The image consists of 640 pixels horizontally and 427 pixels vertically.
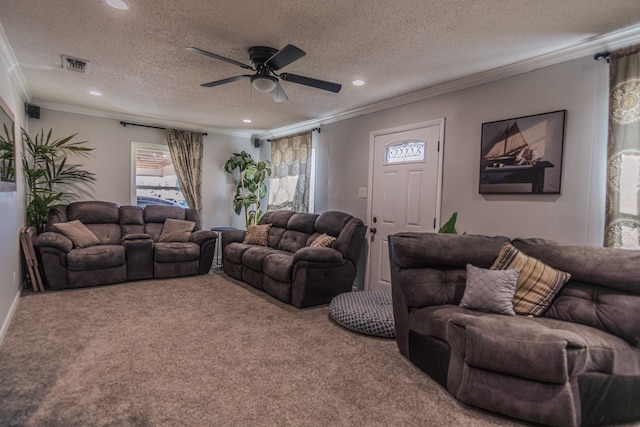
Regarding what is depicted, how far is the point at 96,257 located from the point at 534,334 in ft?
15.3

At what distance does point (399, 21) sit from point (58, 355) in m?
3.45

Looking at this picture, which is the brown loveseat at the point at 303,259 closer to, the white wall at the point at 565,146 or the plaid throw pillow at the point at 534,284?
the white wall at the point at 565,146

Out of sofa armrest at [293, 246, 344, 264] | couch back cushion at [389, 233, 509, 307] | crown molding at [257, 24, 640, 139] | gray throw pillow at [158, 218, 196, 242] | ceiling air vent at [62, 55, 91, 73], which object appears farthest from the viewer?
gray throw pillow at [158, 218, 196, 242]

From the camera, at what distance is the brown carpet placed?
1831mm

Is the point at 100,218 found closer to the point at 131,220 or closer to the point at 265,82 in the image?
the point at 131,220

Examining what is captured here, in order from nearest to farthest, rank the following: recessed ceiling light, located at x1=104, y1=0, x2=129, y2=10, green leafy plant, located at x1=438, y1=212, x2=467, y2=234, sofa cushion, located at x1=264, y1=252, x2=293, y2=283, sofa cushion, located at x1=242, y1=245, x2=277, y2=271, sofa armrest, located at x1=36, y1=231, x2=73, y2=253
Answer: recessed ceiling light, located at x1=104, y1=0, x2=129, y2=10, green leafy plant, located at x1=438, y1=212, x2=467, y2=234, sofa cushion, located at x1=264, y1=252, x2=293, y2=283, sofa armrest, located at x1=36, y1=231, x2=73, y2=253, sofa cushion, located at x1=242, y1=245, x2=277, y2=271

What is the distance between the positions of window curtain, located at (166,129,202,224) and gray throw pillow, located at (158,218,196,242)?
671 mm

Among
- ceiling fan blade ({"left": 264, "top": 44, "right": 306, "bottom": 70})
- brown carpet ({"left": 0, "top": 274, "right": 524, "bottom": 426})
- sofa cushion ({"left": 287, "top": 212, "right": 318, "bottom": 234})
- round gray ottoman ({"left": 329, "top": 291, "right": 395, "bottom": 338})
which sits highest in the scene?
ceiling fan blade ({"left": 264, "top": 44, "right": 306, "bottom": 70})

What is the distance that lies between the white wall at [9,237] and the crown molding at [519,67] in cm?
372

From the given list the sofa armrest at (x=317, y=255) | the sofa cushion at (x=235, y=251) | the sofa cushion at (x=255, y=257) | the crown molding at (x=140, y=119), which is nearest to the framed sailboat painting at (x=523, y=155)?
the sofa armrest at (x=317, y=255)

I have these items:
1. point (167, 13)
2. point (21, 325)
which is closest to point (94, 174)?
point (21, 325)

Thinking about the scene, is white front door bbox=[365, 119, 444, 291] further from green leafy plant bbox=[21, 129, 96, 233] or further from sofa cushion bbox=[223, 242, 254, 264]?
green leafy plant bbox=[21, 129, 96, 233]

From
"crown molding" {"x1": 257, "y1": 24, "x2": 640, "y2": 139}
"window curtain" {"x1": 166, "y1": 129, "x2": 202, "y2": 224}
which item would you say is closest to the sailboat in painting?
"crown molding" {"x1": 257, "y1": 24, "x2": 640, "y2": 139}

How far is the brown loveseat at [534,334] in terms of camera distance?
1749 millimetres
